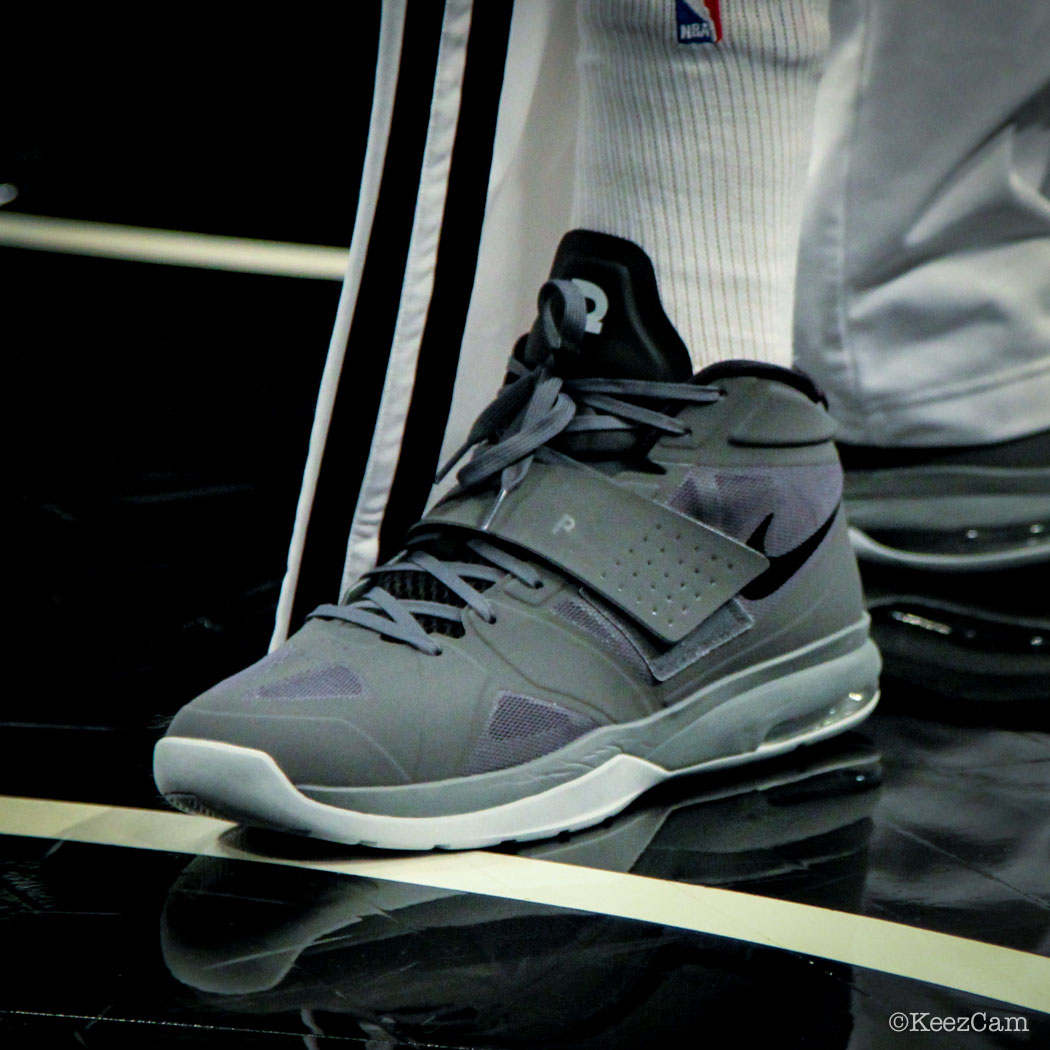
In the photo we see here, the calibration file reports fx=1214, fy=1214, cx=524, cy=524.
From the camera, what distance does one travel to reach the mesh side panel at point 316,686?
20.5 inches

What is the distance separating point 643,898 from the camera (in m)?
0.50

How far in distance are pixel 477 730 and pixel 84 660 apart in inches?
13.0

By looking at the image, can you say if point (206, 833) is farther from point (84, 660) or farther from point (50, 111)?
point (50, 111)

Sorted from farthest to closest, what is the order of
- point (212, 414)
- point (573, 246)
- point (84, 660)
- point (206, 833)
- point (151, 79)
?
point (151, 79) → point (212, 414) → point (84, 660) → point (573, 246) → point (206, 833)

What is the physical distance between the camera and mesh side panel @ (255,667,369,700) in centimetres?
52

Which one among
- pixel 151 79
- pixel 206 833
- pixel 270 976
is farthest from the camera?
pixel 151 79

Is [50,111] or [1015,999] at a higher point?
[50,111]

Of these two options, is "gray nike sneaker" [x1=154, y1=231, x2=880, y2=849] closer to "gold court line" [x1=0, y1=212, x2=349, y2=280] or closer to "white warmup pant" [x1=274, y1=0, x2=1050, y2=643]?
"white warmup pant" [x1=274, y1=0, x2=1050, y2=643]

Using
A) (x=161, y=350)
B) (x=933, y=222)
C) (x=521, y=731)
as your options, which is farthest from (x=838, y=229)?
(x=161, y=350)

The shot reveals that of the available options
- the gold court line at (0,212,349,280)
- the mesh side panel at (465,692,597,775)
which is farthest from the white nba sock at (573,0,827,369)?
the gold court line at (0,212,349,280)

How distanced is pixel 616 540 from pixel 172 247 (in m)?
2.12

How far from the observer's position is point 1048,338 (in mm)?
969

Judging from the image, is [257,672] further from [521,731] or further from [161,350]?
[161,350]

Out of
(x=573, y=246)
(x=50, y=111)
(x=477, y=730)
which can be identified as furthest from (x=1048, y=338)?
(x=50, y=111)
